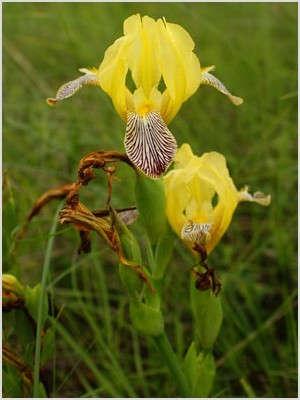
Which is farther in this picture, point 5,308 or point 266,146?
point 266,146

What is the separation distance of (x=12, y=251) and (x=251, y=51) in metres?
1.33

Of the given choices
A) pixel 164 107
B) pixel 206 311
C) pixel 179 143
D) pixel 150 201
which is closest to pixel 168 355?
pixel 206 311

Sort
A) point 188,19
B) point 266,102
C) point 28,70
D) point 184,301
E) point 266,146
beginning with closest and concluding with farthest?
point 184,301 → point 266,146 → point 266,102 → point 28,70 → point 188,19

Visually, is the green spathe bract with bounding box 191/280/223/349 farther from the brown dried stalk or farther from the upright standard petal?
the upright standard petal

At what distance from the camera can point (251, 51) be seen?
237cm

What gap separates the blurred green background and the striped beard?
0.32m

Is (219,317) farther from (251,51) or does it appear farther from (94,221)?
(251,51)

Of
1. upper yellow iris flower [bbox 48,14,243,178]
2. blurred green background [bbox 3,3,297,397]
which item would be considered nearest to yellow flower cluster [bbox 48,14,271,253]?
upper yellow iris flower [bbox 48,14,243,178]

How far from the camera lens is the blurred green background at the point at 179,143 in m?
1.66

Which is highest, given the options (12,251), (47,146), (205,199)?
(205,199)

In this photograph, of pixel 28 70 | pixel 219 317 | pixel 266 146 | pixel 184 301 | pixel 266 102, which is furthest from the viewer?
pixel 28 70

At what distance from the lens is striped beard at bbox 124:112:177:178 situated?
0.97m

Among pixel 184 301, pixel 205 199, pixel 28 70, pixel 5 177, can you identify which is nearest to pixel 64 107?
pixel 28 70

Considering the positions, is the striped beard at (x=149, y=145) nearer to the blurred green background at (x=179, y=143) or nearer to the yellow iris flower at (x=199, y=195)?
the yellow iris flower at (x=199, y=195)
